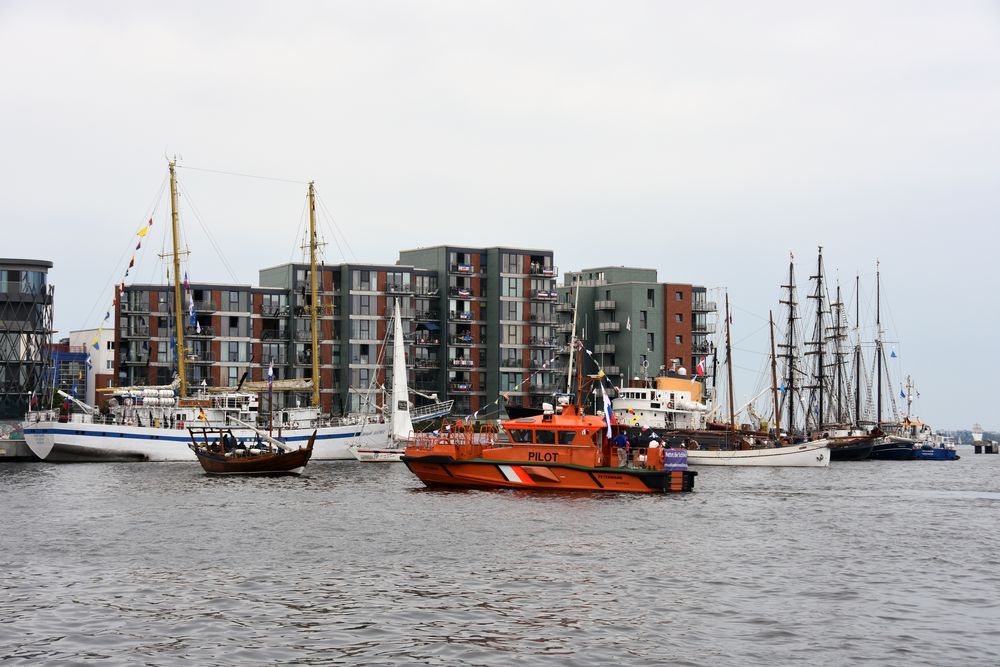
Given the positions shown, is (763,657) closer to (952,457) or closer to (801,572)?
(801,572)

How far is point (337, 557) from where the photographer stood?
3781 cm

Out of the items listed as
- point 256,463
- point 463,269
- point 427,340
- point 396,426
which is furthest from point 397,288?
point 256,463

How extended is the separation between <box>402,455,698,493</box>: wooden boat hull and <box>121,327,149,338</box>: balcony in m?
71.2

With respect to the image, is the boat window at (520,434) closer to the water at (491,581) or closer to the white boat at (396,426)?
the water at (491,581)

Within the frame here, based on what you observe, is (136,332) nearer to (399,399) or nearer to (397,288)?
(397,288)

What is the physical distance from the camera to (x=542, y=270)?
142 meters

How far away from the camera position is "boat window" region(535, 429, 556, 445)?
197 feet

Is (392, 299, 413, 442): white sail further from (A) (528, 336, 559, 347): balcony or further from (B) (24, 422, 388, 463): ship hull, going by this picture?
(A) (528, 336, 559, 347): balcony

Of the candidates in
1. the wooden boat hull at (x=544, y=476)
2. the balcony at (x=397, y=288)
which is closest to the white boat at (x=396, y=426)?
the balcony at (x=397, y=288)

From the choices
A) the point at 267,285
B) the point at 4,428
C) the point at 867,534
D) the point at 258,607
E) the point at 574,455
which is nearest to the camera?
the point at 258,607

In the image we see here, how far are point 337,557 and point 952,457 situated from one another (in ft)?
453

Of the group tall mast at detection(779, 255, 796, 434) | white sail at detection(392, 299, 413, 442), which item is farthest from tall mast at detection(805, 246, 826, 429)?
white sail at detection(392, 299, 413, 442)

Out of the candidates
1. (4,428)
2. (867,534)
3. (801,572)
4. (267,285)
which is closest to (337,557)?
(801,572)

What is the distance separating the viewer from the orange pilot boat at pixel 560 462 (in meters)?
59.6
